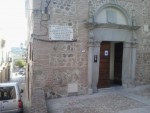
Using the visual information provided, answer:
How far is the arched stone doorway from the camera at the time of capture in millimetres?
9188

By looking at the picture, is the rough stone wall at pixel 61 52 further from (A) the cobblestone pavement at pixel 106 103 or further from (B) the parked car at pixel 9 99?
(B) the parked car at pixel 9 99

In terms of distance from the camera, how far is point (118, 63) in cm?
1065

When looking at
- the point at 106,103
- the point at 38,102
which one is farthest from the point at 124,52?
the point at 38,102

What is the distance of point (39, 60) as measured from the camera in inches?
331

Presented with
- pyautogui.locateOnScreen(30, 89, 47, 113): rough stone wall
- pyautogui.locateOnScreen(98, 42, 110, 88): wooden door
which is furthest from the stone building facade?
pyautogui.locateOnScreen(30, 89, 47, 113): rough stone wall

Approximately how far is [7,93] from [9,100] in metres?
0.28

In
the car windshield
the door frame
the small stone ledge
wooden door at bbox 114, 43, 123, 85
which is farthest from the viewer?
wooden door at bbox 114, 43, 123, 85

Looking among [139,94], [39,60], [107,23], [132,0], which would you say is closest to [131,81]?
[139,94]

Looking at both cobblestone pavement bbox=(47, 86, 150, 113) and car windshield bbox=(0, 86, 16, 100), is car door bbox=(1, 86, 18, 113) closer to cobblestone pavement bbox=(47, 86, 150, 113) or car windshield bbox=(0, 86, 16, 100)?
car windshield bbox=(0, 86, 16, 100)

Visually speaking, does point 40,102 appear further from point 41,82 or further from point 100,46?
point 100,46

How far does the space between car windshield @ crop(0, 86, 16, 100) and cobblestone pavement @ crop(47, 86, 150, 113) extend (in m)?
1.39

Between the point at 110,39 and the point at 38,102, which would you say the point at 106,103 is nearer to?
the point at 38,102

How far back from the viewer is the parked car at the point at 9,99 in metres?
8.23

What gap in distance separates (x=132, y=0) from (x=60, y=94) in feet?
16.7
